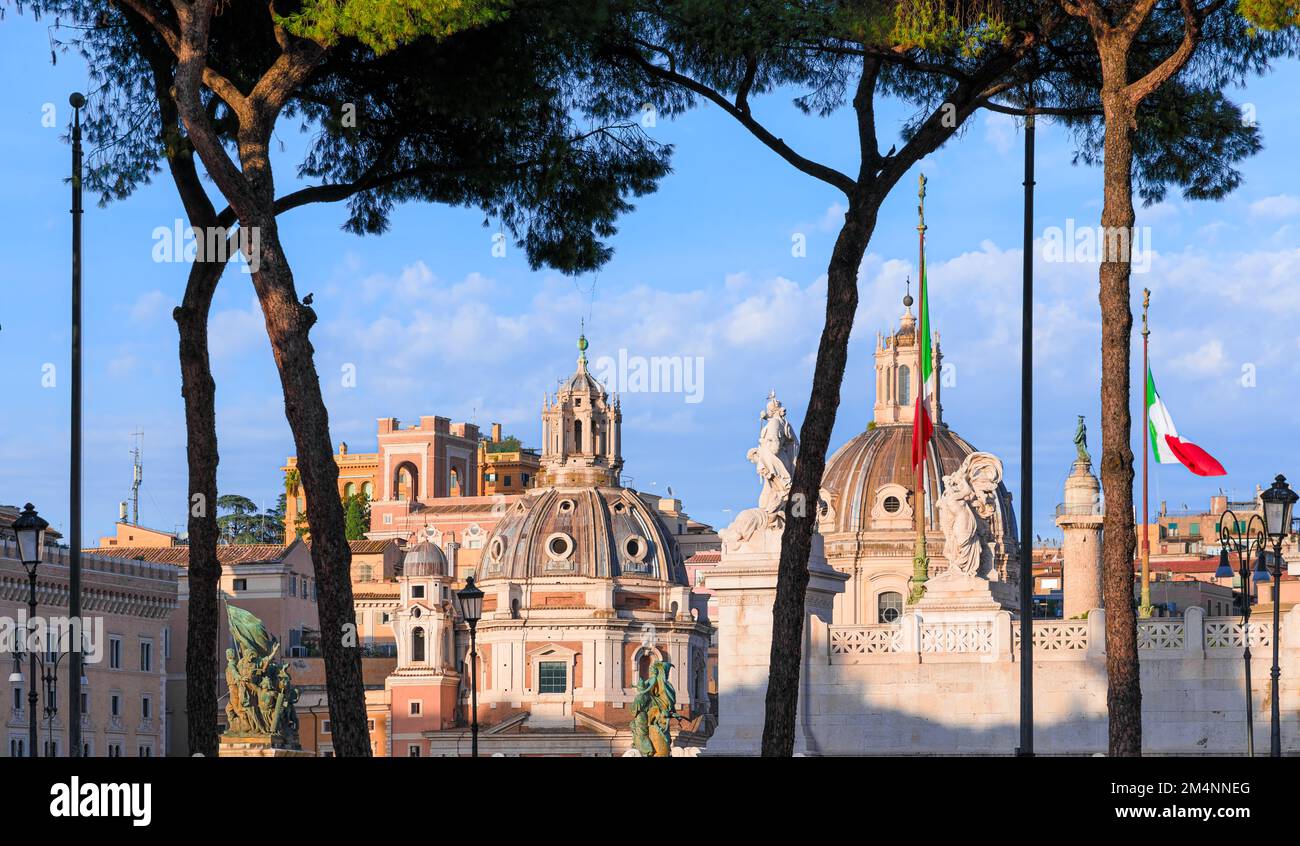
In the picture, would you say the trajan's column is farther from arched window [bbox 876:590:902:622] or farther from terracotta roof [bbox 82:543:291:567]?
terracotta roof [bbox 82:543:291:567]

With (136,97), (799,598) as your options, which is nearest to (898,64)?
(799,598)

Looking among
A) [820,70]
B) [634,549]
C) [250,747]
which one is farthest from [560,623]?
[820,70]

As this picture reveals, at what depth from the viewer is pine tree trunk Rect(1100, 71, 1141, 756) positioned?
14805 mm

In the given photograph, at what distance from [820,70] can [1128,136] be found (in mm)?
3727

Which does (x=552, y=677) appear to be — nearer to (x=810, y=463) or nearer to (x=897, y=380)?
(x=897, y=380)

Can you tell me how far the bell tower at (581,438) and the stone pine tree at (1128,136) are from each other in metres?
Answer: 94.1

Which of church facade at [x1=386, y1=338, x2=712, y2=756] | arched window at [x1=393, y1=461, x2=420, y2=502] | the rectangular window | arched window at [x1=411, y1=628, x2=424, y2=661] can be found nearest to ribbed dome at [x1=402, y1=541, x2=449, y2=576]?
church facade at [x1=386, y1=338, x2=712, y2=756]

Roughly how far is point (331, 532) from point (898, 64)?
21.9 feet

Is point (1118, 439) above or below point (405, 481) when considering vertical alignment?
below

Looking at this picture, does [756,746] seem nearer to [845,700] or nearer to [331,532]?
[845,700]

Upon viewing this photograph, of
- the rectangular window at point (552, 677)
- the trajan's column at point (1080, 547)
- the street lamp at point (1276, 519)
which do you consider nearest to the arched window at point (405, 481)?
the rectangular window at point (552, 677)

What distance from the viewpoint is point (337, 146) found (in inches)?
743

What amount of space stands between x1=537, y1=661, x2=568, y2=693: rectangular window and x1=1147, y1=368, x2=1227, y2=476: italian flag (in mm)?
68802
